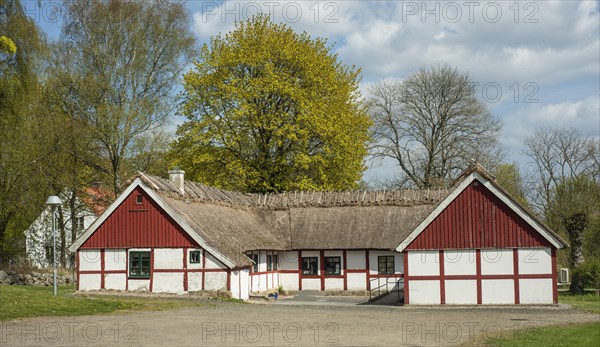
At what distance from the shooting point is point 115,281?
36812mm

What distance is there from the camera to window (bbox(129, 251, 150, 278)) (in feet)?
120

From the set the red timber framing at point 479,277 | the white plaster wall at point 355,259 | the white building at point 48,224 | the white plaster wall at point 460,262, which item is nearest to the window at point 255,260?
the white plaster wall at point 355,259

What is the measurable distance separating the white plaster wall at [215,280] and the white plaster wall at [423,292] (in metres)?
8.21

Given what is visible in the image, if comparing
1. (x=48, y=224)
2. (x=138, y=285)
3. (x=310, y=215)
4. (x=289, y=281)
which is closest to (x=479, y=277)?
(x=289, y=281)

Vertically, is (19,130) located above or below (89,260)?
above

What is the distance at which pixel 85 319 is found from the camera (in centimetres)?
2525

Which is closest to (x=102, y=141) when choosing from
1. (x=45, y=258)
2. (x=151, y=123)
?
(x=151, y=123)

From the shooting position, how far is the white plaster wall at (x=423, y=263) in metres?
32.8

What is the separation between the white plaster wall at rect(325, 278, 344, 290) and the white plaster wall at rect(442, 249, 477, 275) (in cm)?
1107

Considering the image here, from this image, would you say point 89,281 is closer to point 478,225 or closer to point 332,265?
point 332,265

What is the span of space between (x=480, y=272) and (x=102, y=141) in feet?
87.2

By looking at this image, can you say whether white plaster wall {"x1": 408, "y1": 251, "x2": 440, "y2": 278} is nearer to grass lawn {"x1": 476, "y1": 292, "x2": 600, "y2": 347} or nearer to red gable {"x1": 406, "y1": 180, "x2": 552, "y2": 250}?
red gable {"x1": 406, "y1": 180, "x2": 552, "y2": 250}

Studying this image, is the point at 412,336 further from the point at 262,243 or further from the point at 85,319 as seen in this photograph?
the point at 262,243

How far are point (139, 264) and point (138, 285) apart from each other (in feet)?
3.21
